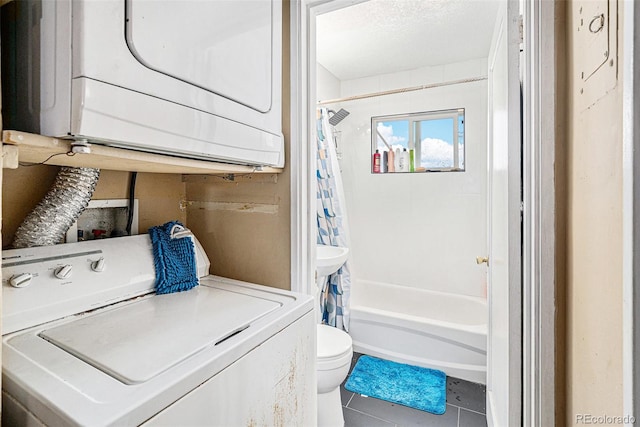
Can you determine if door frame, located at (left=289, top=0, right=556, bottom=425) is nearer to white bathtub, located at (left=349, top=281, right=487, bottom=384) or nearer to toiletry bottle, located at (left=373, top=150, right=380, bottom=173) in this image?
white bathtub, located at (left=349, top=281, right=487, bottom=384)

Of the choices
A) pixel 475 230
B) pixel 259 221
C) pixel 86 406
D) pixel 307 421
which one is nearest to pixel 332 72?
pixel 475 230

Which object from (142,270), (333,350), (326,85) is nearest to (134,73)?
(142,270)

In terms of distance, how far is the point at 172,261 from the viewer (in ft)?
4.05

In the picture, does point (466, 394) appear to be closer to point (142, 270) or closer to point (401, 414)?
A: point (401, 414)

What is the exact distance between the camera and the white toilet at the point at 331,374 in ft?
5.27

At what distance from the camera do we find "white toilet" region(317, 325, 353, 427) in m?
1.61

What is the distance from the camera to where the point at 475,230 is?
288 cm

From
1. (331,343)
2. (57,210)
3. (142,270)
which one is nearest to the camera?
(57,210)

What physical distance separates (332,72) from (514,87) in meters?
2.28

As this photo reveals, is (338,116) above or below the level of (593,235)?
above

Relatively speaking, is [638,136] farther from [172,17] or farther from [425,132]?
[425,132]

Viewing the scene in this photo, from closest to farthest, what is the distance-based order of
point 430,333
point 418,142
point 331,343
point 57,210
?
point 57,210 < point 331,343 < point 430,333 < point 418,142

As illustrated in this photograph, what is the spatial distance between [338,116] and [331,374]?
94.2 inches

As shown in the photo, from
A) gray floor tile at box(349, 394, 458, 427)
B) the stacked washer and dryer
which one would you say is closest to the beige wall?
the stacked washer and dryer
